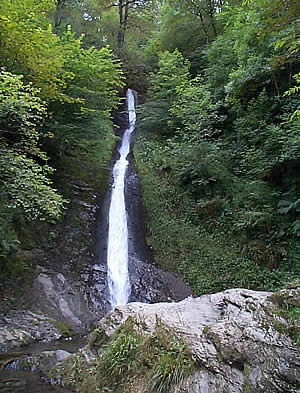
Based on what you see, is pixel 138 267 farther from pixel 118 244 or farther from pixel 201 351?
pixel 201 351

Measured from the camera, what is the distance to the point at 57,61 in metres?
8.03

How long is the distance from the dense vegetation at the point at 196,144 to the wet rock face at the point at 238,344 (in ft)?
10.5

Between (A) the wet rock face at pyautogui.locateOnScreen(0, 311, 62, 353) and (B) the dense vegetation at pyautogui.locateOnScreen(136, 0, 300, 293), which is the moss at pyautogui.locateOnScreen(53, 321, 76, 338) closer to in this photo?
(A) the wet rock face at pyautogui.locateOnScreen(0, 311, 62, 353)

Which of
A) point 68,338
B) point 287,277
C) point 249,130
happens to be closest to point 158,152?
point 249,130

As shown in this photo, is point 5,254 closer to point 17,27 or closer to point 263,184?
point 17,27

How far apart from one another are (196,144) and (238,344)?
760cm

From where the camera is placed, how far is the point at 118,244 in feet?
31.1

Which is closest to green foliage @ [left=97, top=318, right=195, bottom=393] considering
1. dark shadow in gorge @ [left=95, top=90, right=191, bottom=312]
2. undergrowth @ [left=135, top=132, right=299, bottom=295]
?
dark shadow in gorge @ [left=95, top=90, right=191, bottom=312]

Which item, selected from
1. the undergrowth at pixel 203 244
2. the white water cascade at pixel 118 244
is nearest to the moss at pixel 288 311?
the undergrowth at pixel 203 244

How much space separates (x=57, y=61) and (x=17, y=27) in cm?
118

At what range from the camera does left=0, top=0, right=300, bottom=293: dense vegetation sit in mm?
6441

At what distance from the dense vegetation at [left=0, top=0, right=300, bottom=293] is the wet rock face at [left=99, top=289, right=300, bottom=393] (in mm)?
3199

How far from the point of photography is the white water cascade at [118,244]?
8.02 metres

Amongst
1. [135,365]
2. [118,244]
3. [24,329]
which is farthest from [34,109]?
[135,365]
